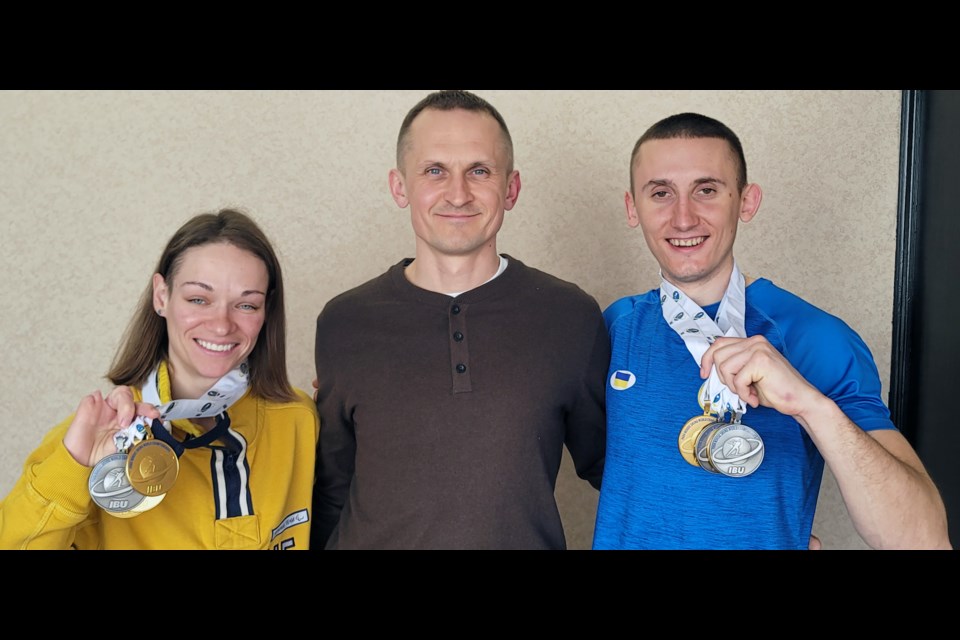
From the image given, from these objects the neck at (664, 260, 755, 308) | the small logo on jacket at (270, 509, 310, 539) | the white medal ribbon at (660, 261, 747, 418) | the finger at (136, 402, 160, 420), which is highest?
the neck at (664, 260, 755, 308)

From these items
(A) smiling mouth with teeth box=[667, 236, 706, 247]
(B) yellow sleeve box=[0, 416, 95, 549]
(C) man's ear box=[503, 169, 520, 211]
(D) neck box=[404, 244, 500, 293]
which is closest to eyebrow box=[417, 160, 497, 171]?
(C) man's ear box=[503, 169, 520, 211]

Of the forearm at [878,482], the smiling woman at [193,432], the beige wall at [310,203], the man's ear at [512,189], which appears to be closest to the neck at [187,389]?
the smiling woman at [193,432]

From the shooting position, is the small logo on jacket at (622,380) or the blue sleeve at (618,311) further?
the blue sleeve at (618,311)

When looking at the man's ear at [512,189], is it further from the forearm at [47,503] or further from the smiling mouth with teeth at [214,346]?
the forearm at [47,503]

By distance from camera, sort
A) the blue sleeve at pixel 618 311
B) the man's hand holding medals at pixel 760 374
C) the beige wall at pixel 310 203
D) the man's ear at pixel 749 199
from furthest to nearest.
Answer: the beige wall at pixel 310 203 → the blue sleeve at pixel 618 311 → the man's ear at pixel 749 199 → the man's hand holding medals at pixel 760 374

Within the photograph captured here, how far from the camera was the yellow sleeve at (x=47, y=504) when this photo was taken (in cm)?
196

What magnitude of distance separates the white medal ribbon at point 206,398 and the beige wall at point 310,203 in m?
1.36

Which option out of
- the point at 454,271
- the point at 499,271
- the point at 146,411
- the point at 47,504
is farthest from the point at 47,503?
the point at 499,271

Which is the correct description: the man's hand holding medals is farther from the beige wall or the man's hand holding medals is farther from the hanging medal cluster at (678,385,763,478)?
the beige wall

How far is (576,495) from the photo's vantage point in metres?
3.62

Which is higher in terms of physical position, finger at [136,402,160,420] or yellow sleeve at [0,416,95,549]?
finger at [136,402,160,420]

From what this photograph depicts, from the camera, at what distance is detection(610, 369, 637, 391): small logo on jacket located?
228cm
